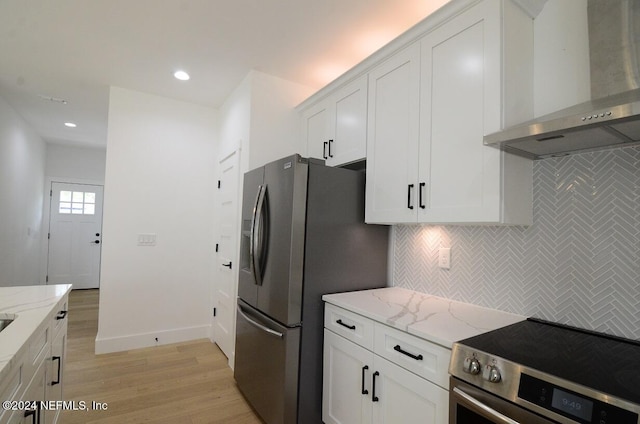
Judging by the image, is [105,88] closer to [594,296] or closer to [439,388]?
[439,388]

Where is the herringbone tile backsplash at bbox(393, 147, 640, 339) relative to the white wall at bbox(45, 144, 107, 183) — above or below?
below

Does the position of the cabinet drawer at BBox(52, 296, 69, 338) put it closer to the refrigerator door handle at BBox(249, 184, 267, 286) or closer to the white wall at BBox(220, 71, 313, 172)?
the refrigerator door handle at BBox(249, 184, 267, 286)

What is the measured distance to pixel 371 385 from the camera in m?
1.57

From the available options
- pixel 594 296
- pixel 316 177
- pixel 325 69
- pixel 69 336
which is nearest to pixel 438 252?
pixel 594 296

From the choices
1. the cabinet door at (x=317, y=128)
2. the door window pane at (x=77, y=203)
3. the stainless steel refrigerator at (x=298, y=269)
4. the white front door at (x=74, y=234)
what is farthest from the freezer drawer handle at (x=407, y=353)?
the door window pane at (x=77, y=203)

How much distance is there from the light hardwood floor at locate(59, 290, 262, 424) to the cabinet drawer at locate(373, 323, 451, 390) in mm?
1255

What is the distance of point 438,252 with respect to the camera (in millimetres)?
2008

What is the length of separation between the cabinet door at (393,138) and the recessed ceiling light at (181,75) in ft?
6.06

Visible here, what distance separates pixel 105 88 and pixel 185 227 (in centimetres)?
168

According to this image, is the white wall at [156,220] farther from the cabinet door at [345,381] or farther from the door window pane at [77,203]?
the door window pane at [77,203]

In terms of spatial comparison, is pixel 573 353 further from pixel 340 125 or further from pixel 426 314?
pixel 340 125

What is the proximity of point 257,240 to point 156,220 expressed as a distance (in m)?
1.89

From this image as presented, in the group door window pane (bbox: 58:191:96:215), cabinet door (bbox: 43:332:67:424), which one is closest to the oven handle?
cabinet door (bbox: 43:332:67:424)

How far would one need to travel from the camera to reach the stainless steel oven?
34.0 inches
